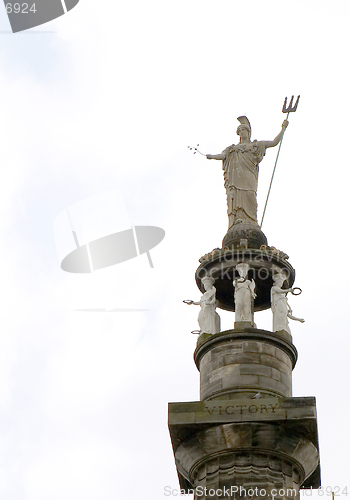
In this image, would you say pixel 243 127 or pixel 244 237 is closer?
pixel 244 237

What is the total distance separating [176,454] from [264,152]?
9309 millimetres

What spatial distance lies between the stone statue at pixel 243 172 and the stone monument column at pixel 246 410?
136 cm

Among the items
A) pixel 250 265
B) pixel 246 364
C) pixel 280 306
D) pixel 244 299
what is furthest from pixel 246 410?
pixel 250 265

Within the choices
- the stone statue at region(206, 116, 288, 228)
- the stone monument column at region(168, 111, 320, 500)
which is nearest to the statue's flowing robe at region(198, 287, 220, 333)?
the stone monument column at region(168, 111, 320, 500)

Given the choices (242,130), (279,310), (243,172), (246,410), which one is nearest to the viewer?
(246,410)

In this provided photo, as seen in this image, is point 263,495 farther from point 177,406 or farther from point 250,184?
point 250,184

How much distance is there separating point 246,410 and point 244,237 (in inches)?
221

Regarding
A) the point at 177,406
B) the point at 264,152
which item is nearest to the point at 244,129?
the point at 264,152

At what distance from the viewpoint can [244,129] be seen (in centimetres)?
2430

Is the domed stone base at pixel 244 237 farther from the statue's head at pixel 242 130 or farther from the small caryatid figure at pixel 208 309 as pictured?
the statue's head at pixel 242 130

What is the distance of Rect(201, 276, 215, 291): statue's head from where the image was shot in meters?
20.7

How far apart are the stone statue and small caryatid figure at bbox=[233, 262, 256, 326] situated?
2.11m

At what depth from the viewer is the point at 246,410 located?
667 inches

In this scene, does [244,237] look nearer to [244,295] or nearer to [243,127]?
[244,295]
